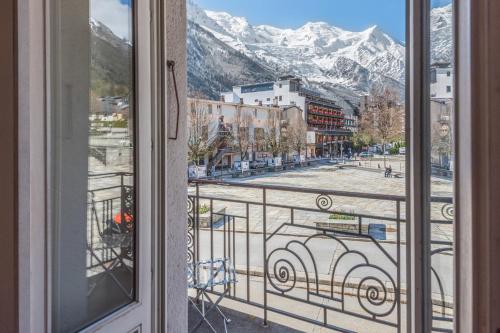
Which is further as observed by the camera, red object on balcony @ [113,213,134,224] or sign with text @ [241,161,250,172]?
sign with text @ [241,161,250,172]

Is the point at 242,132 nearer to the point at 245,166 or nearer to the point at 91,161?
the point at 245,166

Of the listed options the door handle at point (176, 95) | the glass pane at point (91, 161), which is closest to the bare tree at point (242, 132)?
the door handle at point (176, 95)

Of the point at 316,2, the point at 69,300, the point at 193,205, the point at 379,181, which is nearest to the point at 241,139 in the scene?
the point at 193,205

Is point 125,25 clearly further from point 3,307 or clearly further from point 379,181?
point 379,181

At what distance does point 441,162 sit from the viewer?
83 centimetres

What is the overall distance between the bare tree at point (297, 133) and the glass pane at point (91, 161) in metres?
2.74

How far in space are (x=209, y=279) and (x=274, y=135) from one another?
1.92 meters

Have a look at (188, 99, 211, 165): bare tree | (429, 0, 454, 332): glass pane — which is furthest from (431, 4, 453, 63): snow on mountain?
(188, 99, 211, 165): bare tree

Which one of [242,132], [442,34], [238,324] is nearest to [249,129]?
[242,132]

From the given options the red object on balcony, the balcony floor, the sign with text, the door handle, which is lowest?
the balcony floor

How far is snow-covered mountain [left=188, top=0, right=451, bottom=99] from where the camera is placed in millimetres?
3545

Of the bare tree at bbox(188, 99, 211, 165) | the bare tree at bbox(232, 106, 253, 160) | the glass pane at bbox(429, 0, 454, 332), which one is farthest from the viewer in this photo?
the bare tree at bbox(232, 106, 253, 160)

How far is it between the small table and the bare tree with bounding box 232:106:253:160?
150 centimetres

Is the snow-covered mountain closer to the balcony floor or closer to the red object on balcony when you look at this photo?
the balcony floor
